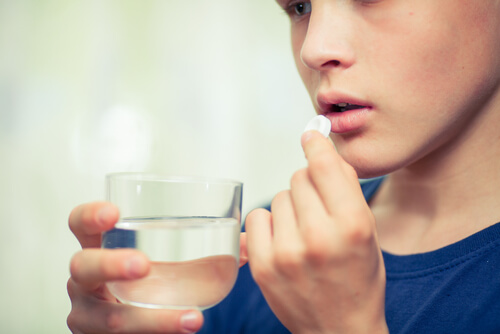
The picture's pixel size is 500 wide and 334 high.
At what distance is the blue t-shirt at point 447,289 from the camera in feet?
2.20

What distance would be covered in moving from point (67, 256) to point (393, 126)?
1.86 meters

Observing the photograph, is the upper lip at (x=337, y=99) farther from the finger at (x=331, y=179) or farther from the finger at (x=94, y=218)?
the finger at (x=94, y=218)

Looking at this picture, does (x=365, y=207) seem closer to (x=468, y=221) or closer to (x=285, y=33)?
(x=468, y=221)

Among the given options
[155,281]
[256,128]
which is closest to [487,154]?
[155,281]

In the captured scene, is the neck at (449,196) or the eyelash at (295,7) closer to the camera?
the neck at (449,196)

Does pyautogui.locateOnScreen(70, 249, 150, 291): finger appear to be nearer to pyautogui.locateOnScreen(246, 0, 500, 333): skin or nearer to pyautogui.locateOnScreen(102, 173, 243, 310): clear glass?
pyautogui.locateOnScreen(102, 173, 243, 310): clear glass

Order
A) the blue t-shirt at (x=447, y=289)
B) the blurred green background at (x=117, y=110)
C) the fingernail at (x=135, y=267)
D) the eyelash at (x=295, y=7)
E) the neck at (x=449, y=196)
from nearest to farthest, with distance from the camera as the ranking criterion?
1. the fingernail at (x=135, y=267)
2. the blue t-shirt at (x=447, y=289)
3. the neck at (x=449, y=196)
4. the eyelash at (x=295, y=7)
5. the blurred green background at (x=117, y=110)

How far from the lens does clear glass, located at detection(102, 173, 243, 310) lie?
1.64 feet

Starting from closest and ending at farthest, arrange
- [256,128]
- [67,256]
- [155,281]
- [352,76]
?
[155,281] → [352,76] → [67,256] → [256,128]

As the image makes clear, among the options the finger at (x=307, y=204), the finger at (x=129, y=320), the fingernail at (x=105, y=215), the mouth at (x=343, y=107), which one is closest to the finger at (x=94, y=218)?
the fingernail at (x=105, y=215)

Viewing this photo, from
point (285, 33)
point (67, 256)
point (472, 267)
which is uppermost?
point (285, 33)

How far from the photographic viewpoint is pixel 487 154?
80cm

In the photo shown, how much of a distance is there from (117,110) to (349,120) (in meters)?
1.72

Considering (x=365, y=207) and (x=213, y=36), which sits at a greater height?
(x=213, y=36)
